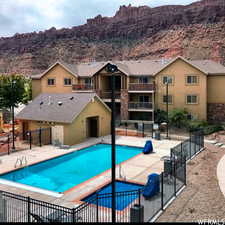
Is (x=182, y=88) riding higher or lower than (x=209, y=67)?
lower

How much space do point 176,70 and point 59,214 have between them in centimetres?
3092

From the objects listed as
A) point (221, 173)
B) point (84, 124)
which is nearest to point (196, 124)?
point (84, 124)

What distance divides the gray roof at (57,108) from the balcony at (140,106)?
976cm

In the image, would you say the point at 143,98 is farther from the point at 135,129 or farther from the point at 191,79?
the point at 191,79

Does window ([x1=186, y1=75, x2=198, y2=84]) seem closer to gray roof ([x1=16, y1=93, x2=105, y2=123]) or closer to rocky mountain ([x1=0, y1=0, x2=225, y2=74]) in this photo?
gray roof ([x1=16, y1=93, x2=105, y2=123])

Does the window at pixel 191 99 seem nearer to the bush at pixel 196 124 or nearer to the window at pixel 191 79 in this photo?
the window at pixel 191 79

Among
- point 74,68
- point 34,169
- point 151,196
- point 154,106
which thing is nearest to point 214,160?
point 151,196

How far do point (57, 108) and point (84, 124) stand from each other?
3.50m

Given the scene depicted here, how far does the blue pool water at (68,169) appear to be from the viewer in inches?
671

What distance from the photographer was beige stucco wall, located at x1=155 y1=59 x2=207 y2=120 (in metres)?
35.3

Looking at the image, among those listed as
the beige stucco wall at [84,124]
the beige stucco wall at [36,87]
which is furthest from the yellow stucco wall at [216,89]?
the beige stucco wall at [36,87]

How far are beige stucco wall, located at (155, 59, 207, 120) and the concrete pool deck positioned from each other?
985cm

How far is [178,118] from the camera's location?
1329 inches

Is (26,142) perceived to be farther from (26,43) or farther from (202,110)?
(26,43)
